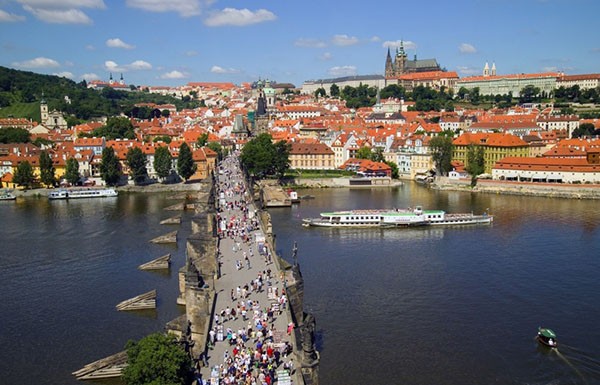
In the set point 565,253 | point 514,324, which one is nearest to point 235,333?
point 514,324

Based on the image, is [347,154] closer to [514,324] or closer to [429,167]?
[429,167]

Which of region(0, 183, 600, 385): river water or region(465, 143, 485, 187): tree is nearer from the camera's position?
region(0, 183, 600, 385): river water

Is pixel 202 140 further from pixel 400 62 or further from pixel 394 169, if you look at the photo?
pixel 400 62

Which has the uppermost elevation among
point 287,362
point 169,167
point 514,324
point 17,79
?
point 17,79

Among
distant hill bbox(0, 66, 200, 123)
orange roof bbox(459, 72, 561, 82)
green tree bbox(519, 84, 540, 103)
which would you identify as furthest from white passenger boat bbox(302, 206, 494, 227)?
orange roof bbox(459, 72, 561, 82)

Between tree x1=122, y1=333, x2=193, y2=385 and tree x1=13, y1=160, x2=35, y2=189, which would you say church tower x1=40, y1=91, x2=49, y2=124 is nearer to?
tree x1=13, y1=160, x2=35, y2=189

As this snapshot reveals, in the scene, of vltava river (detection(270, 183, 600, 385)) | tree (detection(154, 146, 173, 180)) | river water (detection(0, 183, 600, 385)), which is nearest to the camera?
vltava river (detection(270, 183, 600, 385))

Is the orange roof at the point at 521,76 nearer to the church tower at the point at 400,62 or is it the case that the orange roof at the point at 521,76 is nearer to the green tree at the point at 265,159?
the church tower at the point at 400,62
